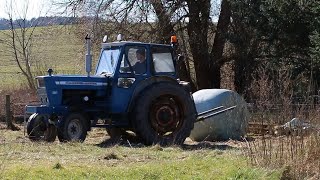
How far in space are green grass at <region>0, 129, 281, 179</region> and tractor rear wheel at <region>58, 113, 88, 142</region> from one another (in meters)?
0.65

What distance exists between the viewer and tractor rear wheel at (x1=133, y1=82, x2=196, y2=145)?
45.2 ft

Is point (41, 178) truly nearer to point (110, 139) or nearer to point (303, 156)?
point (303, 156)

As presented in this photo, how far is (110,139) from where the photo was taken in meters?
14.9

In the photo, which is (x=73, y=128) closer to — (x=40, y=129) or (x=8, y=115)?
(x=40, y=129)

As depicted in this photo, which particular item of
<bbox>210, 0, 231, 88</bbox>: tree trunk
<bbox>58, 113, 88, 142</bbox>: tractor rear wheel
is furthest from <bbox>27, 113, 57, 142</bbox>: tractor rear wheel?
<bbox>210, 0, 231, 88</bbox>: tree trunk

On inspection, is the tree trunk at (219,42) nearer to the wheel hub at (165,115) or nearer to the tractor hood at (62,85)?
the wheel hub at (165,115)

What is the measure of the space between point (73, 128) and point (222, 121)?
12.8 feet

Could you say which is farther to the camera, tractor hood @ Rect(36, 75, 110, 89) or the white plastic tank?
the white plastic tank

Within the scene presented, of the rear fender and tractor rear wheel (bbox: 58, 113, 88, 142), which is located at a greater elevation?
the rear fender

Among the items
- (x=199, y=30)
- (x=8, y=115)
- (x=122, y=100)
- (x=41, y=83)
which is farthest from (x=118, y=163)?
(x=199, y=30)

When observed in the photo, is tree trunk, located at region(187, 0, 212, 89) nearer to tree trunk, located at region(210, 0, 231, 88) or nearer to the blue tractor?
tree trunk, located at region(210, 0, 231, 88)

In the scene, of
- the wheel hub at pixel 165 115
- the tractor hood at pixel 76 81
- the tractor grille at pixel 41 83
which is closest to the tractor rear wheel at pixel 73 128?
the tractor hood at pixel 76 81

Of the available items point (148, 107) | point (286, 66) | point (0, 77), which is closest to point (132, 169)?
point (148, 107)

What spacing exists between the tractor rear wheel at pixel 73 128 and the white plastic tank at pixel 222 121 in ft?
11.0
